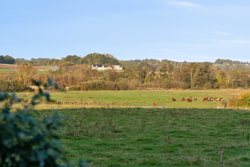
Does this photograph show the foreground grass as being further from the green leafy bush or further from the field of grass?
the field of grass

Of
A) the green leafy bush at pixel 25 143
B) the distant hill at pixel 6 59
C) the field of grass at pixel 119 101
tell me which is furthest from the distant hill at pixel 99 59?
the green leafy bush at pixel 25 143

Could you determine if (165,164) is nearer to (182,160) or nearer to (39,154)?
(182,160)

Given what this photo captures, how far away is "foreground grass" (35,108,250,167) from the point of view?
1612 centimetres

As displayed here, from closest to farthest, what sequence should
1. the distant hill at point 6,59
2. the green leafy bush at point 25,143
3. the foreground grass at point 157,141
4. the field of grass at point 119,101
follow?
the green leafy bush at point 25,143 → the foreground grass at point 157,141 → the field of grass at point 119,101 → the distant hill at point 6,59

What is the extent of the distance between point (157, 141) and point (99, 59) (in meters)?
146

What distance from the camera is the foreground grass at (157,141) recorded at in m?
16.1

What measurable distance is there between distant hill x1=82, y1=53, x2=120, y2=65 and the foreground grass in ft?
415

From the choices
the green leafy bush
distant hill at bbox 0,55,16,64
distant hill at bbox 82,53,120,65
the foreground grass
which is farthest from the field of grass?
distant hill at bbox 82,53,120,65

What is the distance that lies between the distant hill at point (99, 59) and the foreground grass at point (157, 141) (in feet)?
415

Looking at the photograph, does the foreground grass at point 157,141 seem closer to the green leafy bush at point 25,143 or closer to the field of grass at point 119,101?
the green leafy bush at point 25,143

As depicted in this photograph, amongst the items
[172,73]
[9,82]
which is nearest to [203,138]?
[9,82]

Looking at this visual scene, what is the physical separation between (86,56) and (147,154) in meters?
159

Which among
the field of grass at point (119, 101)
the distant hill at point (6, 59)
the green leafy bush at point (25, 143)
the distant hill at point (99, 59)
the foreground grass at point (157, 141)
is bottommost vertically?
the field of grass at point (119, 101)

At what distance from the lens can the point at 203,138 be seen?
22969 millimetres
